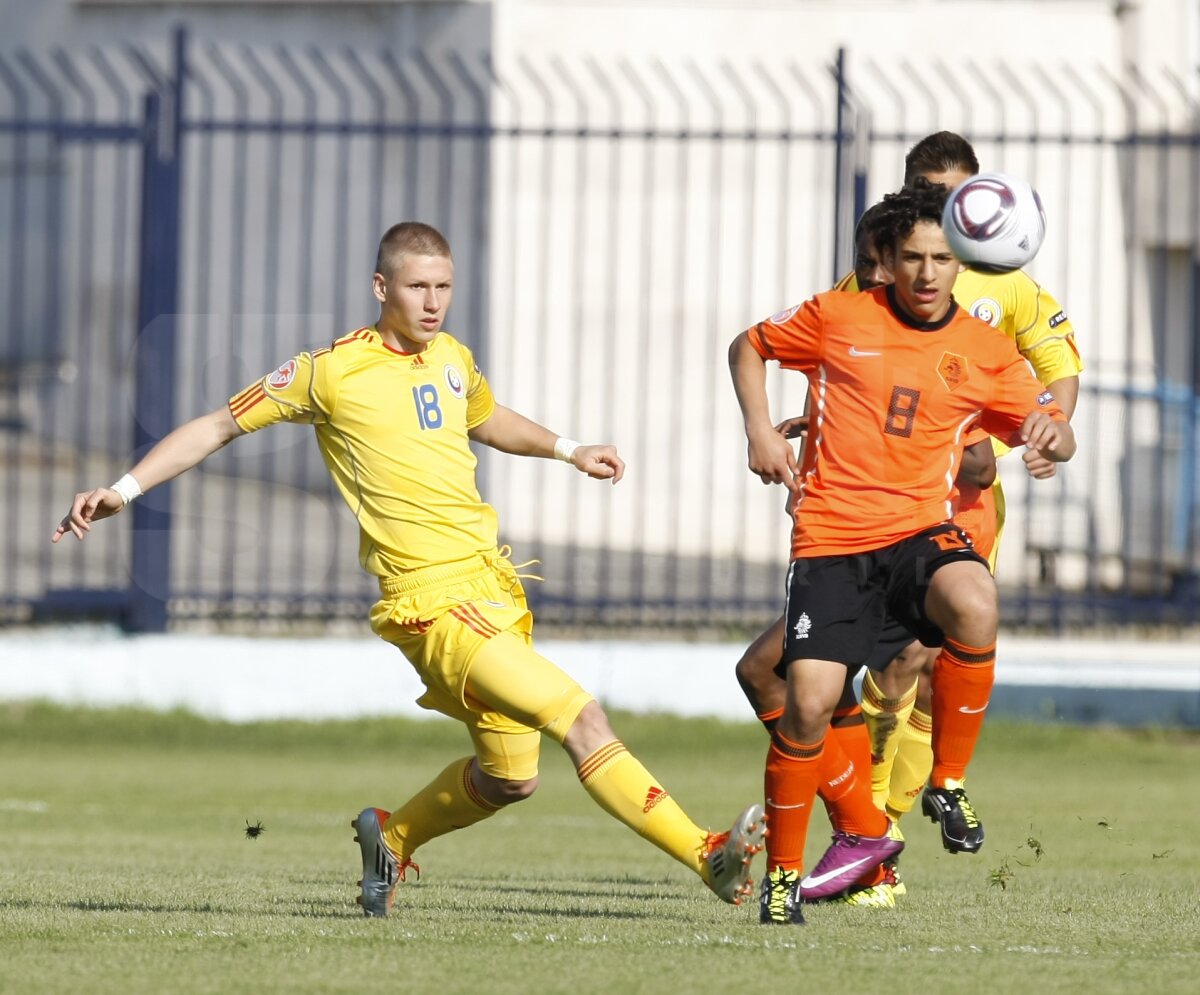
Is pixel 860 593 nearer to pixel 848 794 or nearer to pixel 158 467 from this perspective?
pixel 848 794

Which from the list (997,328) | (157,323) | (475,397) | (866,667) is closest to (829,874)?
(866,667)

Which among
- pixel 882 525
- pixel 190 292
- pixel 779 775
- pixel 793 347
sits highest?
pixel 190 292

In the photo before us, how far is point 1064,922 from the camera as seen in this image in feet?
19.3

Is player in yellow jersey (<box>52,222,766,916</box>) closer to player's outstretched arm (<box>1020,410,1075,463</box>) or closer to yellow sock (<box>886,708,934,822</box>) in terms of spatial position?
player's outstretched arm (<box>1020,410,1075,463</box>)

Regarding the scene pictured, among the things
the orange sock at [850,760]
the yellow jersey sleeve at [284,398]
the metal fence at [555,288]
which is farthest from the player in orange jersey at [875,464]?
the metal fence at [555,288]

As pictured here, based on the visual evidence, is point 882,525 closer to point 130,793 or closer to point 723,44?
point 130,793

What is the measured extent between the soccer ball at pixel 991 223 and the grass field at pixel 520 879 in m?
1.86

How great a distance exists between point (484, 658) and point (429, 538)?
1.42 ft

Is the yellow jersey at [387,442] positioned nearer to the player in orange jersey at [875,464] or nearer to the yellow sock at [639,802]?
the yellow sock at [639,802]

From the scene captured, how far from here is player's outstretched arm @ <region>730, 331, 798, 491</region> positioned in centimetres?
598

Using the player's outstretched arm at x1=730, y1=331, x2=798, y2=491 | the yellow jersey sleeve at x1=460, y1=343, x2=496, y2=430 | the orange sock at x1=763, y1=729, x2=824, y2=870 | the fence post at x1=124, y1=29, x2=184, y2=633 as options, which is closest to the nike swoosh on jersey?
the orange sock at x1=763, y1=729, x2=824, y2=870

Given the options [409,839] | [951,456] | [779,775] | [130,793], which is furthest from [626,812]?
[130,793]

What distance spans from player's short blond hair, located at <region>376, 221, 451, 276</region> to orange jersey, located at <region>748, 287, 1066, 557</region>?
98 centimetres

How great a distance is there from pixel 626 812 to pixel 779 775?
1.48 feet
